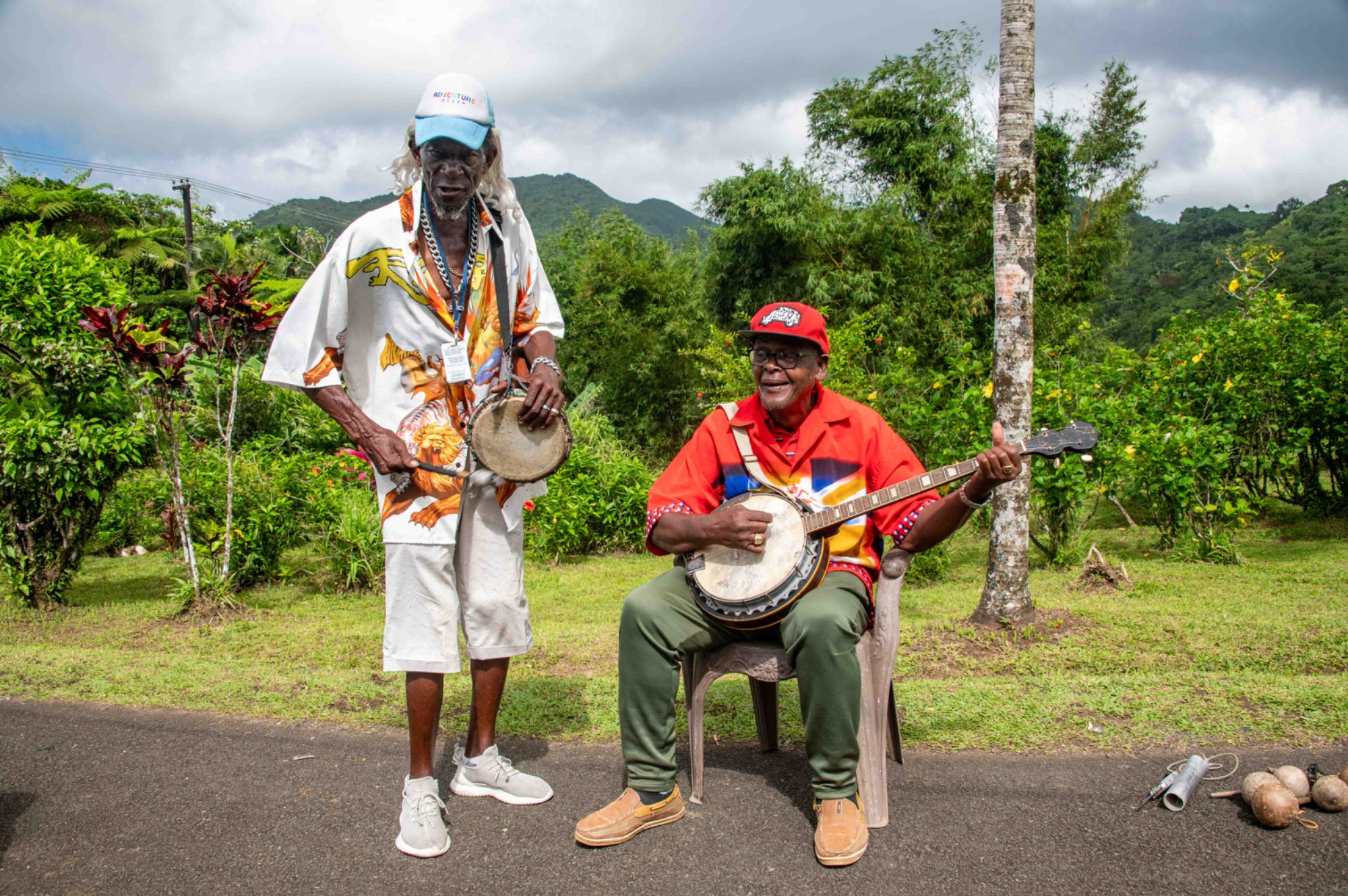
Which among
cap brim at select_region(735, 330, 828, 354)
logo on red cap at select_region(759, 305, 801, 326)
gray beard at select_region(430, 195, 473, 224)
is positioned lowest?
cap brim at select_region(735, 330, 828, 354)

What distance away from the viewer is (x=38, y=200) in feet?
82.7

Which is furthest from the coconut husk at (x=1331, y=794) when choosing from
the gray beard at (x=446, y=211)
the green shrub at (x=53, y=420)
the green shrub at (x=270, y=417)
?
the green shrub at (x=270, y=417)

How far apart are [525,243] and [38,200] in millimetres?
27898

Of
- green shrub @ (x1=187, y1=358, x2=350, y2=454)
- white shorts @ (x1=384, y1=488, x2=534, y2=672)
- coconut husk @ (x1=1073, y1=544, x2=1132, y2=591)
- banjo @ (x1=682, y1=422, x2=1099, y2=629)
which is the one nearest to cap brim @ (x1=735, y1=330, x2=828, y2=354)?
banjo @ (x1=682, y1=422, x2=1099, y2=629)

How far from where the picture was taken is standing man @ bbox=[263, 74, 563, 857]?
120 inches

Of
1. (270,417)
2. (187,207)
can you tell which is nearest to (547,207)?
(187,207)

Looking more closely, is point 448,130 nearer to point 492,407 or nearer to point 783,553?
point 492,407

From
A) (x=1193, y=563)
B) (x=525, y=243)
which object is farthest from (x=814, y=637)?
(x=1193, y=563)

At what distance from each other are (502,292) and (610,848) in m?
1.90

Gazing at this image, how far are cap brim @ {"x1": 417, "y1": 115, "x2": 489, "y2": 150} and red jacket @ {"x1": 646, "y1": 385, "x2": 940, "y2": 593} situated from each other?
1261 mm

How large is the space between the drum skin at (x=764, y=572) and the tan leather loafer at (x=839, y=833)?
1.99 ft

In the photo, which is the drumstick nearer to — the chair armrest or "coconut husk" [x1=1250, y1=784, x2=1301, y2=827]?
the chair armrest

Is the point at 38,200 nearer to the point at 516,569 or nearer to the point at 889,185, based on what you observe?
the point at 889,185

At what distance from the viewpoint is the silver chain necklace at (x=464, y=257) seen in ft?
10.4
